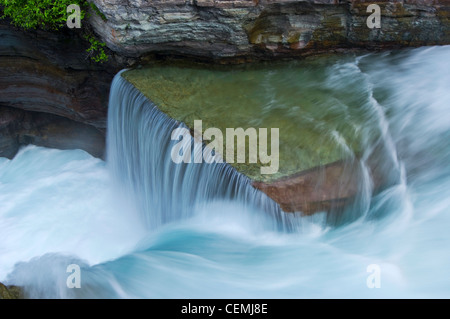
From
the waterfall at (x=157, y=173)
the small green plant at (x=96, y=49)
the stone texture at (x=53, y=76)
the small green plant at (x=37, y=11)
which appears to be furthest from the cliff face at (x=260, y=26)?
the stone texture at (x=53, y=76)

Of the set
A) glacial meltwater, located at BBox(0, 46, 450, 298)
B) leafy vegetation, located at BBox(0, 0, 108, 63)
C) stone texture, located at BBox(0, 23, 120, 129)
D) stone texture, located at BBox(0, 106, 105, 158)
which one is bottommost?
glacial meltwater, located at BBox(0, 46, 450, 298)

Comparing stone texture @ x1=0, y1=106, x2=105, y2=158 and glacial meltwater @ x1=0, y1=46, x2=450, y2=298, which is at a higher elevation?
stone texture @ x1=0, y1=106, x2=105, y2=158

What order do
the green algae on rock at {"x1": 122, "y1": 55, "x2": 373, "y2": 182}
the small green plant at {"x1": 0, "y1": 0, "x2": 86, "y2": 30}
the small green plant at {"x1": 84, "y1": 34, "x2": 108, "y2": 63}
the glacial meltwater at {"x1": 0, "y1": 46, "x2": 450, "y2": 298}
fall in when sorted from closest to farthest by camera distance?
the glacial meltwater at {"x1": 0, "y1": 46, "x2": 450, "y2": 298} < the green algae on rock at {"x1": 122, "y1": 55, "x2": 373, "y2": 182} < the small green plant at {"x1": 0, "y1": 0, "x2": 86, "y2": 30} < the small green plant at {"x1": 84, "y1": 34, "x2": 108, "y2": 63}

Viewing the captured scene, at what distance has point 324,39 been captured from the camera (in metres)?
6.63

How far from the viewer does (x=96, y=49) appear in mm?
6996

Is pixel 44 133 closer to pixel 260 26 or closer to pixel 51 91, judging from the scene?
pixel 51 91

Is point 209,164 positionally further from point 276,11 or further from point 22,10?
point 22,10

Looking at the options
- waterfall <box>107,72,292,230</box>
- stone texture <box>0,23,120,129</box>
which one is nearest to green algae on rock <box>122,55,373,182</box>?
waterfall <box>107,72,292,230</box>

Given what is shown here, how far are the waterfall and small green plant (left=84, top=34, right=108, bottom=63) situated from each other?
Result: 46 cm

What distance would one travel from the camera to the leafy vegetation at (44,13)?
6.64 metres

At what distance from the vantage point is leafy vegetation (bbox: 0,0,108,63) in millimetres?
6645

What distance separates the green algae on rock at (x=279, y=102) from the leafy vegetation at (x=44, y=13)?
2.65ft

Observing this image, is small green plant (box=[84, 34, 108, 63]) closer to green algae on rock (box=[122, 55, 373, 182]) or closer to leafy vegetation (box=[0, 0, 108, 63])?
leafy vegetation (box=[0, 0, 108, 63])

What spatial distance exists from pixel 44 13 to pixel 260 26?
3.11 meters
